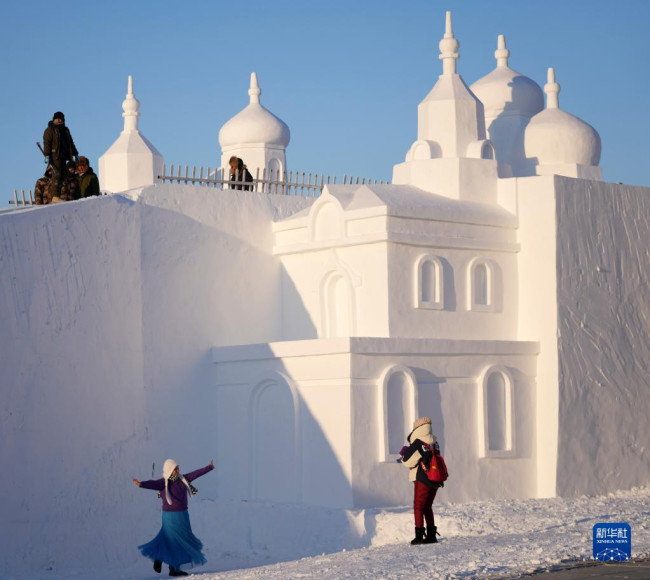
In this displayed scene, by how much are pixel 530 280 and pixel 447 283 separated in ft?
4.71

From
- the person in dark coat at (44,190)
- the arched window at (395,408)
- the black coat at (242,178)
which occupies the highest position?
the black coat at (242,178)

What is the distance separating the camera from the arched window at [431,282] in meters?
20.1

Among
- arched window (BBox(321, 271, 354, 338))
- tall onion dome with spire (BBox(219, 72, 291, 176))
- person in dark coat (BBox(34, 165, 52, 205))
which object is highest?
tall onion dome with spire (BBox(219, 72, 291, 176))

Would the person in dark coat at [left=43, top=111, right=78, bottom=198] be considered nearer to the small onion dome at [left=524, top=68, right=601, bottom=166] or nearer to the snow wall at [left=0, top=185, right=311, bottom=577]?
the snow wall at [left=0, top=185, right=311, bottom=577]

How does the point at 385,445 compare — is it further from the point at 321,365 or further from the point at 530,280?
the point at 530,280

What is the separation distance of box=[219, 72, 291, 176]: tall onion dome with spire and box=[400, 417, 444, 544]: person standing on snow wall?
40.6 ft

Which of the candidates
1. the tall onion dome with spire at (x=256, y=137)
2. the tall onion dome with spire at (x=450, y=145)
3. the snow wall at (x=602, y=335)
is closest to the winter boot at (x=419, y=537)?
the snow wall at (x=602, y=335)

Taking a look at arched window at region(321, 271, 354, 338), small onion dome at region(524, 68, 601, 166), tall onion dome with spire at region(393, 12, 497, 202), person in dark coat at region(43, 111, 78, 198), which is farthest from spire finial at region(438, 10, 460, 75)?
person in dark coat at region(43, 111, 78, 198)

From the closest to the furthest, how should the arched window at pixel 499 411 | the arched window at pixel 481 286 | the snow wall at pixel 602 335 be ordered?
the arched window at pixel 499 411
the snow wall at pixel 602 335
the arched window at pixel 481 286

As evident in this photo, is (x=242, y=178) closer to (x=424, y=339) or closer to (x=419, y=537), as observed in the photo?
(x=424, y=339)

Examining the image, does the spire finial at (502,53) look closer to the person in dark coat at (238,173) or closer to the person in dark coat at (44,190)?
the person in dark coat at (238,173)

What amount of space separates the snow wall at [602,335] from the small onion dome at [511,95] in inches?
143

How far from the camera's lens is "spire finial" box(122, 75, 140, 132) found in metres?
23.8
